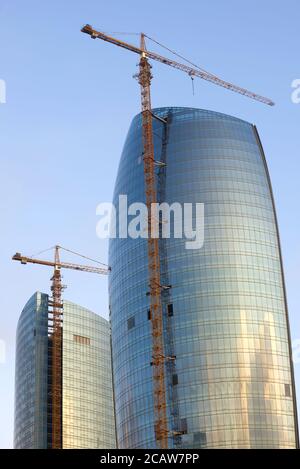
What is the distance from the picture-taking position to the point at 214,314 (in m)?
184

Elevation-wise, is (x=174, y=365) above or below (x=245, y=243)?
below

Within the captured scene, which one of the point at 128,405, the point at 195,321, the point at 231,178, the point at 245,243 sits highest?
the point at 231,178

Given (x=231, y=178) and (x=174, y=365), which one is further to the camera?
(x=231, y=178)

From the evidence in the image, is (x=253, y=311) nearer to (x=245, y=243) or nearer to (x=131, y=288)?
(x=245, y=243)

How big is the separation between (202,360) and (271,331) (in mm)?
15236

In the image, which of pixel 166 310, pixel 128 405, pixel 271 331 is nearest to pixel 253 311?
pixel 271 331

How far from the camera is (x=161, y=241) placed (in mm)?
191375

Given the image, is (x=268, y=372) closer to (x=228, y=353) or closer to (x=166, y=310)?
(x=228, y=353)

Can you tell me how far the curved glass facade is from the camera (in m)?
178

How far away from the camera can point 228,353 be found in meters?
182

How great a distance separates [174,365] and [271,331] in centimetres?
2056

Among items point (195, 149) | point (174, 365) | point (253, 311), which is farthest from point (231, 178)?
point (174, 365)

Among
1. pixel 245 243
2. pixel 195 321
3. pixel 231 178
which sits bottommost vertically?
pixel 195 321

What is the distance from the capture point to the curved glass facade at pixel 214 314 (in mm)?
177500
